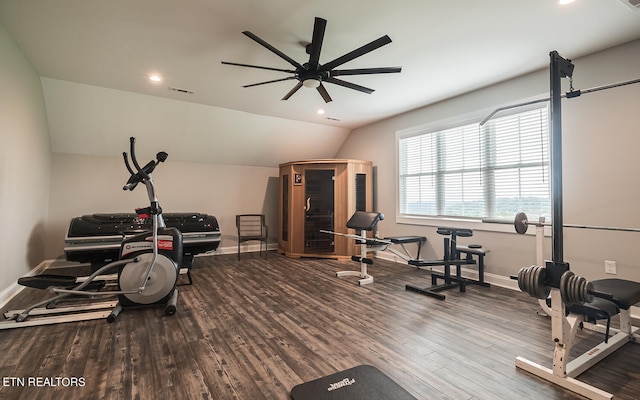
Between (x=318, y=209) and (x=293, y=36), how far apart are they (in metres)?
3.84

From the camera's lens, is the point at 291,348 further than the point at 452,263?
No

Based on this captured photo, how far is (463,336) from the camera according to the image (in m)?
2.45

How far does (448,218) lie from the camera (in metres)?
4.68

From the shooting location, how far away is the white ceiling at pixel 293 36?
2.45 m

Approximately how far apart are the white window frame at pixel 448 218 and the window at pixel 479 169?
4 centimetres

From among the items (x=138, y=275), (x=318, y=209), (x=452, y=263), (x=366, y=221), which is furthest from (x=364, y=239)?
(x=138, y=275)

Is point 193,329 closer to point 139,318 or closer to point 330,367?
point 139,318

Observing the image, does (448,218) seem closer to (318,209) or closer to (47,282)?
(318,209)

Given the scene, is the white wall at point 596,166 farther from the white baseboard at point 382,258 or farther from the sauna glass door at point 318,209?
the sauna glass door at point 318,209

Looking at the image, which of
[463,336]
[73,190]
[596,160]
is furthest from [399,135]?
[73,190]

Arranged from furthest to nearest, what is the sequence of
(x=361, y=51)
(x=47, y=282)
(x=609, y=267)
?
(x=609, y=267) → (x=47, y=282) → (x=361, y=51)

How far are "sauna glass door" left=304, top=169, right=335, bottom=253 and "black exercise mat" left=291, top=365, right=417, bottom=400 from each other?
4125 millimetres

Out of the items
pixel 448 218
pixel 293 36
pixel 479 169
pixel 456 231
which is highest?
pixel 293 36

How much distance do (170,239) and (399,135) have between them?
435cm
